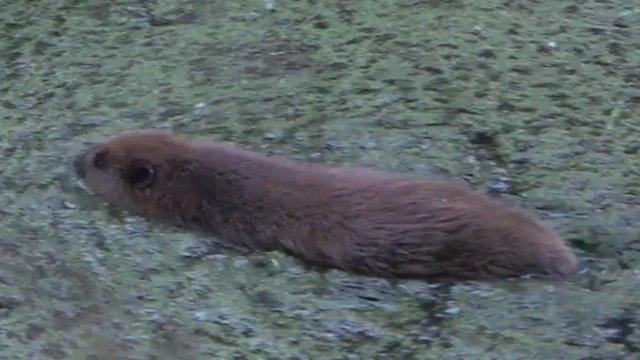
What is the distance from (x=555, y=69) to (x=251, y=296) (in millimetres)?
1875

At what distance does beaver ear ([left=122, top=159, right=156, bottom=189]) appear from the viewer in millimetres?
4574

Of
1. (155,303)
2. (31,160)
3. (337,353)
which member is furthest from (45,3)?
(337,353)

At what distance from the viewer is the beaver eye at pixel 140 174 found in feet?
15.0

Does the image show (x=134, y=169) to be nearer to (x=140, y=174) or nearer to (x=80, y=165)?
(x=140, y=174)

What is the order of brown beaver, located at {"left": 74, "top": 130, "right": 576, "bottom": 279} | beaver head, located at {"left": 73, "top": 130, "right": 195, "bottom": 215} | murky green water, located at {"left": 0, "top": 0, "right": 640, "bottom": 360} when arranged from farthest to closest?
beaver head, located at {"left": 73, "top": 130, "right": 195, "bottom": 215}
brown beaver, located at {"left": 74, "top": 130, "right": 576, "bottom": 279}
murky green water, located at {"left": 0, "top": 0, "right": 640, "bottom": 360}

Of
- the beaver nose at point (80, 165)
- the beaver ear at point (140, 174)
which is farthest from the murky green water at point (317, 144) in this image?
the beaver ear at point (140, 174)

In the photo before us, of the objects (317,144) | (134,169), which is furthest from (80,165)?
(317,144)

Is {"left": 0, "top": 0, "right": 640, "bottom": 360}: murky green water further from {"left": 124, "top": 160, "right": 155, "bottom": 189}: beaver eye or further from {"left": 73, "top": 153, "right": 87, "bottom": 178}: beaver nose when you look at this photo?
{"left": 124, "top": 160, "right": 155, "bottom": 189}: beaver eye

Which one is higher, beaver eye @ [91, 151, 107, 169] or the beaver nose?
beaver eye @ [91, 151, 107, 169]

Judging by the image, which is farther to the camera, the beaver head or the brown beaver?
the beaver head

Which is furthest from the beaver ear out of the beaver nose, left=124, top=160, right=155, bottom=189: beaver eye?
the beaver nose

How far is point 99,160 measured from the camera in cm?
462

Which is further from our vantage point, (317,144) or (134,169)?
(317,144)

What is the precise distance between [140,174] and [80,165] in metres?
0.20
